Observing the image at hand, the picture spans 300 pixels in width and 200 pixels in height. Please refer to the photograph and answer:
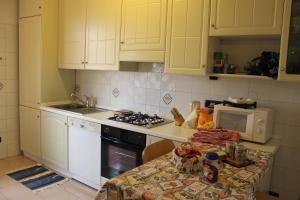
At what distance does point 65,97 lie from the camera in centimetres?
350

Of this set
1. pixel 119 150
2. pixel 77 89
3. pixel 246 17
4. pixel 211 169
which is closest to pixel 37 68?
pixel 77 89

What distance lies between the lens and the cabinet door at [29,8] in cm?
312

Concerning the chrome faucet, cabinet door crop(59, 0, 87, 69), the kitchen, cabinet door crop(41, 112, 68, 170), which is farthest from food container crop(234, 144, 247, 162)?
the chrome faucet

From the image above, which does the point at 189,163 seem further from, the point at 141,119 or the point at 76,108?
the point at 76,108

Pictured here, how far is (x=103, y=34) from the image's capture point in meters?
2.82

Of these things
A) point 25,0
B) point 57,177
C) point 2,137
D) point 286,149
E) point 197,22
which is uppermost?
point 25,0

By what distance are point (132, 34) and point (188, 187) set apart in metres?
1.76

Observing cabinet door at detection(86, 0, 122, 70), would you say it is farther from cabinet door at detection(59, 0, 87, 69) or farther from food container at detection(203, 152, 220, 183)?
food container at detection(203, 152, 220, 183)

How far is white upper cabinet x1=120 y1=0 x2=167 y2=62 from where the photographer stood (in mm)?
2373

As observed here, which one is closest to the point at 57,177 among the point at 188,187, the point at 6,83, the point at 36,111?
the point at 36,111

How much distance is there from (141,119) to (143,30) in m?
0.86

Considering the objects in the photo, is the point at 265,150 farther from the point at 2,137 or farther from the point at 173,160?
the point at 2,137

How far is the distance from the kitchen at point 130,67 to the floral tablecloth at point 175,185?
71 cm

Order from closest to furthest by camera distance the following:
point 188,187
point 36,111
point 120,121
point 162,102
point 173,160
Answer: point 188,187 → point 173,160 → point 120,121 → point 162,102 → point 36,111
